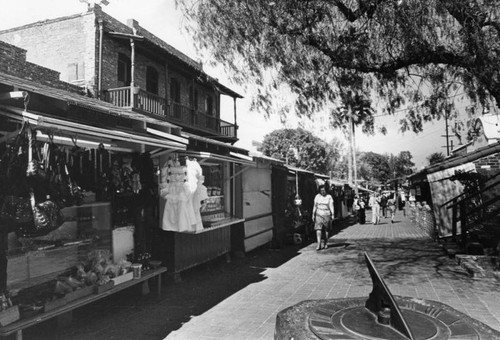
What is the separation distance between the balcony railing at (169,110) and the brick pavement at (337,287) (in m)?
10.1

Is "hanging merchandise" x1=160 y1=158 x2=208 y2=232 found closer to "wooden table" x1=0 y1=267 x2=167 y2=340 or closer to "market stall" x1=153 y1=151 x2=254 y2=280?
"market stall" x1=153 y1=151 x2=254 y2=280

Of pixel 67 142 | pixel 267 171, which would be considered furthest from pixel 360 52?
pixel 67 142

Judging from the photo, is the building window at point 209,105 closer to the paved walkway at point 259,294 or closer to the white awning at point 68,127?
the paved walkway at point 259,294

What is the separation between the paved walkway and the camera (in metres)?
5.10

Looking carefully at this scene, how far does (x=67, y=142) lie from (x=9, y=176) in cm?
156

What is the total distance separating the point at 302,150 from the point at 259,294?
42879 millimetres

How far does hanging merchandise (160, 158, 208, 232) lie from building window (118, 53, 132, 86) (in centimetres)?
1266

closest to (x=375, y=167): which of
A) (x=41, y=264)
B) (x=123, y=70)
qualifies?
(x=123, y=70)

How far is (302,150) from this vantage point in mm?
48969

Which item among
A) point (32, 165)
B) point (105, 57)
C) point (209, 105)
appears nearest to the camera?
point (32, 165)

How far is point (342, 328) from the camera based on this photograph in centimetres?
252

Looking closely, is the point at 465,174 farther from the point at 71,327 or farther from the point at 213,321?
the point at 71,327

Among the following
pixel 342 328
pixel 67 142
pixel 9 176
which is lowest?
pixel 342 328

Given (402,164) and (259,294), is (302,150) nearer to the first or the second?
(259,294)
